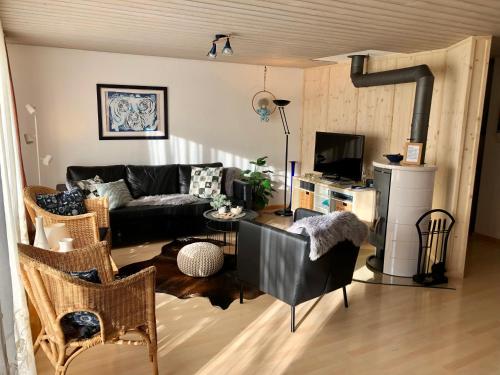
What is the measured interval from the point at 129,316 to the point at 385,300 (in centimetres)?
231

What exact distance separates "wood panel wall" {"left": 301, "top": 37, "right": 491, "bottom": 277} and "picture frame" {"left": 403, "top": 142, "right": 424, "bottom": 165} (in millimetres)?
366

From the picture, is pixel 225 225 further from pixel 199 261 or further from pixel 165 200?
pixel 165 200

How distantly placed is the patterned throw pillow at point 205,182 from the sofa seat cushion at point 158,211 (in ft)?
0.74

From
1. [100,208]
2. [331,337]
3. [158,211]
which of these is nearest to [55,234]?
[100,208]

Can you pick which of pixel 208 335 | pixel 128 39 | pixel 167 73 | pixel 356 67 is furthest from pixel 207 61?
pixel 208 335

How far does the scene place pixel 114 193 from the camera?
4789mm

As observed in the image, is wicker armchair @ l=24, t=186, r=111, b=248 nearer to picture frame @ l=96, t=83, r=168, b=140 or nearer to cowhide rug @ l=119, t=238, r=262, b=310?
cowhide rug @ l=119, t=238, r=262, b=310

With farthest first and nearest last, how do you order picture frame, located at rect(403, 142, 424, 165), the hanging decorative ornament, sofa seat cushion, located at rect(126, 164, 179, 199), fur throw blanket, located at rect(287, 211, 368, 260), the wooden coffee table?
the hanging decorative ornament, sofa seat cushion, located at rect(126, 164, 179, 199), the wooden coffee table, picture frame, located at rect(403, 142, 424, 165), fur throw blanket, located at rect(287, 211, 368, 260)

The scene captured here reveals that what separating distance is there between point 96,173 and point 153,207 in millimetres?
914

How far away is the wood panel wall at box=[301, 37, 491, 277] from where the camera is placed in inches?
153

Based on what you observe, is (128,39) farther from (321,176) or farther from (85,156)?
(321,176)

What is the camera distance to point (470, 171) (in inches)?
157

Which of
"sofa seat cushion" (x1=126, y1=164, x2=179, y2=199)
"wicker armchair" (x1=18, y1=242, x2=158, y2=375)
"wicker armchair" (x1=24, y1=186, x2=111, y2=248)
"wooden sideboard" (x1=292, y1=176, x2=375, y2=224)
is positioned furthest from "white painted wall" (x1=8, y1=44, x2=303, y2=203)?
"wicker armchair" (x1=18, y1=242, x2=158, y2=375)

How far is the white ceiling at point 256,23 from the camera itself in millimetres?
2863
